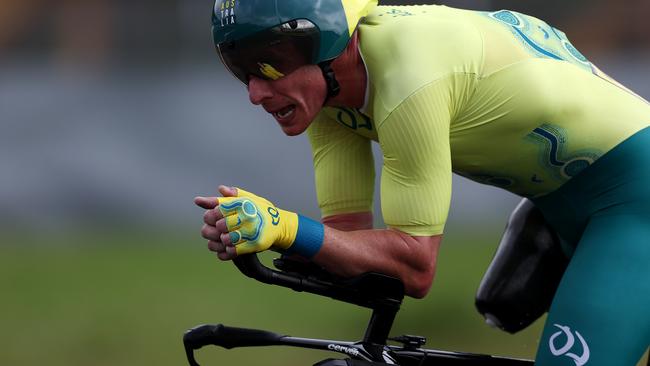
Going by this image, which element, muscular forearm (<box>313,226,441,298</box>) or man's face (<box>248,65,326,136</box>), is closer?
muscular forearm (<box>313,226,441,298</box>)

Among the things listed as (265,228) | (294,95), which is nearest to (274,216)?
(265,228)

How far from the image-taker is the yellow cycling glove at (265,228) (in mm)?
4461

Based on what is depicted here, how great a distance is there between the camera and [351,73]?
496 centimetres

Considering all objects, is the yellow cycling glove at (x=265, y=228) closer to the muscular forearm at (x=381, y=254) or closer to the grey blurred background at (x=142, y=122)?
the muscular forearm at (x=381, y=254)

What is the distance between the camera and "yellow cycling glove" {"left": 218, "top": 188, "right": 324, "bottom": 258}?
14.6 feet

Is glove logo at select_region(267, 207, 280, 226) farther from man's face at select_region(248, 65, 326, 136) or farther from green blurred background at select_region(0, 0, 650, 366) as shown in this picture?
green blurred background at select_region(0, 0, 650, 366)

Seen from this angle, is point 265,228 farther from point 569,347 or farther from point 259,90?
point 569,347

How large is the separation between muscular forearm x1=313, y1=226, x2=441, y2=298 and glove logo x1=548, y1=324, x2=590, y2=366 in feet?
1.65

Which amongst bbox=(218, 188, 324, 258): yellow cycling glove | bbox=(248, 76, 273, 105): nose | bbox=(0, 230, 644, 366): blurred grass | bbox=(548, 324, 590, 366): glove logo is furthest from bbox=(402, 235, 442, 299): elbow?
bbox=(0, 230, 644, 366): blurred grass

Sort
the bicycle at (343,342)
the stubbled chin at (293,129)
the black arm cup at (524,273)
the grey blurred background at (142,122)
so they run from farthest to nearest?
the grey blurred background at (142,122), the black arm cup at (524,273), the stubbled chin at (293,129), the bicycle at (343,342)

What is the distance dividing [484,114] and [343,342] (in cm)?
99

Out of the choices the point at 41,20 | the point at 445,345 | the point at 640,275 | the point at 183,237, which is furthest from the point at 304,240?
the point at 41,20

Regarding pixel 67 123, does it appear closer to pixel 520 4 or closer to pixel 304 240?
pixel 520 4

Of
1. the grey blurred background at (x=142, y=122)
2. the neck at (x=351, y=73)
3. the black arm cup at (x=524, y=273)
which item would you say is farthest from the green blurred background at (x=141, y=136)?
the neck at (x=351, y=73)
